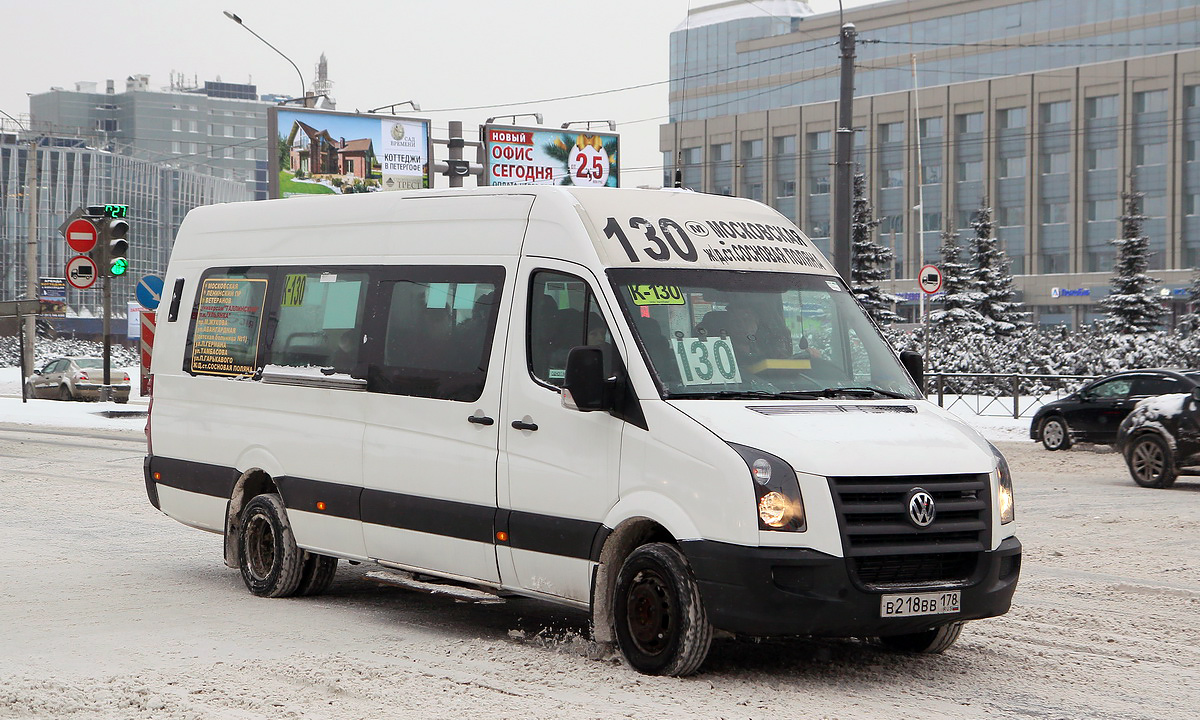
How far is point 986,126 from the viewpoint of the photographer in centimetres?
8681

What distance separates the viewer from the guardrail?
3066 centimetres

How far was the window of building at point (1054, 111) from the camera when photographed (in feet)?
273

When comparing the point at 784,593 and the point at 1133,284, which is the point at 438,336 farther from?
the point at 1133,284

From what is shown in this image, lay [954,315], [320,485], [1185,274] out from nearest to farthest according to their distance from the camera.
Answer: [320,485] → [954,315] → [1185,274]

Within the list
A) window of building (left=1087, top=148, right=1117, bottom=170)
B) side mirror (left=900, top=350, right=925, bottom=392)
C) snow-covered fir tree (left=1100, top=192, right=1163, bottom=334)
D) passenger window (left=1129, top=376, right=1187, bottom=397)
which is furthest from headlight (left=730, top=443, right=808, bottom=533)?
window of building (left=1087, top=148, right=1117, bottom=170)

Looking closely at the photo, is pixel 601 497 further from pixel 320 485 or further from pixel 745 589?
pixel 320 485

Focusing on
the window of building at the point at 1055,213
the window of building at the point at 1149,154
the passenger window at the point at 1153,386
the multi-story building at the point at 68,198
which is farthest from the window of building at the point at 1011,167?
the multi-story building at the point at 68,198

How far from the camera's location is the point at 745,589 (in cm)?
646

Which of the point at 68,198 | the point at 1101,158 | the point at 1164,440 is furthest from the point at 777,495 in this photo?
the point at 68,198

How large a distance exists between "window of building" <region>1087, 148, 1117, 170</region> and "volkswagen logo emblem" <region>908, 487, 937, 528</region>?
80.2 m

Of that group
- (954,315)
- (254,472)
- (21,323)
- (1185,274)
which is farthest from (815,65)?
(254,472)

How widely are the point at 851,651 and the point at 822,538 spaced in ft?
4.85

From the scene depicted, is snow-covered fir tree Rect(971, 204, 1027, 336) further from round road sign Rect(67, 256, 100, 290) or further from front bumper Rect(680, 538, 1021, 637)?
front bumper Rect(680, 538, 1021, 637)

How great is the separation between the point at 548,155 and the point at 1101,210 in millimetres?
48432
